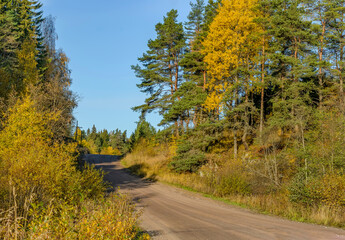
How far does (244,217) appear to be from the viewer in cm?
1060

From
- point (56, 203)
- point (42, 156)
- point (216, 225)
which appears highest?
point (42, 156)

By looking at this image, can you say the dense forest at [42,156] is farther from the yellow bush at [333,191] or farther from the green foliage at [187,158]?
the yellow bush at [333,191]

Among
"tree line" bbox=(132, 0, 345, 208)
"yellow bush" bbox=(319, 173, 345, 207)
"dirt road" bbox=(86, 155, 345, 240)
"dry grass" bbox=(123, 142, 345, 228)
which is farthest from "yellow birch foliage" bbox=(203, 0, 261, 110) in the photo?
"yellow bush" bbox=(319, 173, 345, 207)

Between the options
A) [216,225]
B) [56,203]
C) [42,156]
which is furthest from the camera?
[216,225]

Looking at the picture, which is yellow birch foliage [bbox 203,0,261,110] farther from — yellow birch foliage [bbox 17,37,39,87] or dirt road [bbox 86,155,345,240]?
yellow birch foliage [bbox 17,37,39,87]

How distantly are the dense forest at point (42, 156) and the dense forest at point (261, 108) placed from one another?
25.6 feet

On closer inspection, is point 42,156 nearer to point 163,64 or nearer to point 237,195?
point 237,195

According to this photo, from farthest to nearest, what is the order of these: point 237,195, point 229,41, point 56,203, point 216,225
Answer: point 229,41 → point 237,195 → point 216,225 → point 56,203

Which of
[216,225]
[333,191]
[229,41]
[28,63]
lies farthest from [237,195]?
[28,63]

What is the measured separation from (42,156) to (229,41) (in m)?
17.7

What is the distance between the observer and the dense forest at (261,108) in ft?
46.1

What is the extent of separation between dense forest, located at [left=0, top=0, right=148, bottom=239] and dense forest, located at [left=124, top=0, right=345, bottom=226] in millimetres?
7806

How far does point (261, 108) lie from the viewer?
23.1 meters

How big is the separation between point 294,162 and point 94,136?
99285mm
